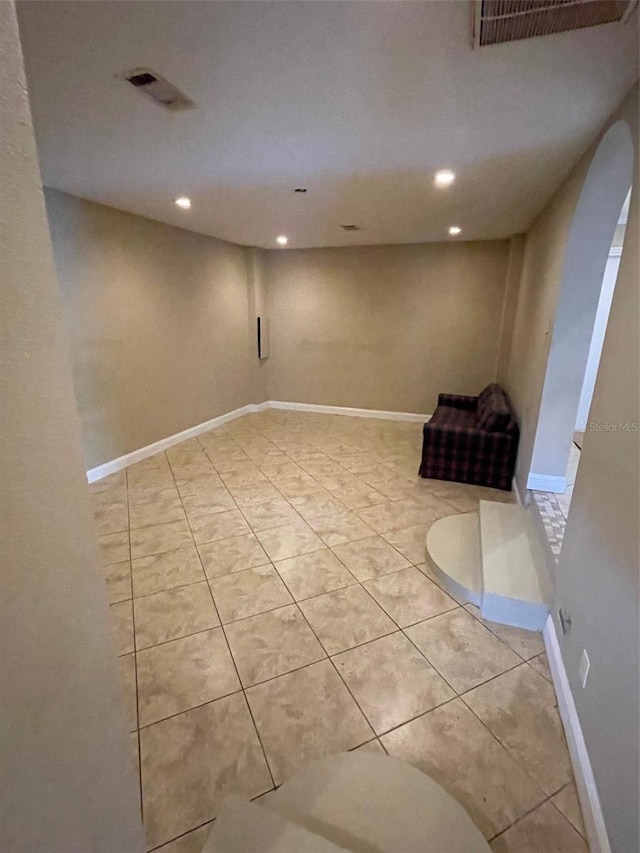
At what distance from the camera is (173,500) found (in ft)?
12.1

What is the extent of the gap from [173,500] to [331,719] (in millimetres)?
2452

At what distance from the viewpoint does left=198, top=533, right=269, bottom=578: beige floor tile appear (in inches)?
108

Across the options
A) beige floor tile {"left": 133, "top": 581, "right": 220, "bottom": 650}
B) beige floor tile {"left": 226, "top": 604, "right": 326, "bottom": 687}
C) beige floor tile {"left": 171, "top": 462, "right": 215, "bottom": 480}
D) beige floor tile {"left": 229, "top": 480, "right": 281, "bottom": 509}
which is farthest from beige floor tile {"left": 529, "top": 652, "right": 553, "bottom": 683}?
beige floor tile {"left": 171, "top": 462, "right": 215, "bottom": 480}

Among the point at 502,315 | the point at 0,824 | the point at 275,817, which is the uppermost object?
the point at 502,315

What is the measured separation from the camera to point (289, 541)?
3.07 metres

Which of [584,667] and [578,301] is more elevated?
[578,301]

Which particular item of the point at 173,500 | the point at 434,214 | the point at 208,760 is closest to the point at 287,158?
the point at 434,214

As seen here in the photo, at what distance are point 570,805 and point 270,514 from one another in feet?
8.18

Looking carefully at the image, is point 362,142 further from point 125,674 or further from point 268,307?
point 268,307

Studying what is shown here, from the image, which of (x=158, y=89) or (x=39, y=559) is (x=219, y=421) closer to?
(x=158, y=89)

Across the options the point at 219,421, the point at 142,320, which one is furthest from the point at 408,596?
the point at 219,421

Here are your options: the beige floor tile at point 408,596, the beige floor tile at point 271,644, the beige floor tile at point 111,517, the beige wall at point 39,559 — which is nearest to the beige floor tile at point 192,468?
the beige floor tile at point 111,517

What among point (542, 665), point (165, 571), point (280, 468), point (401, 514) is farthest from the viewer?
point (280, 468)

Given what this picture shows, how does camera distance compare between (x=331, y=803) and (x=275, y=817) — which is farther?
(x=331, y=803)
